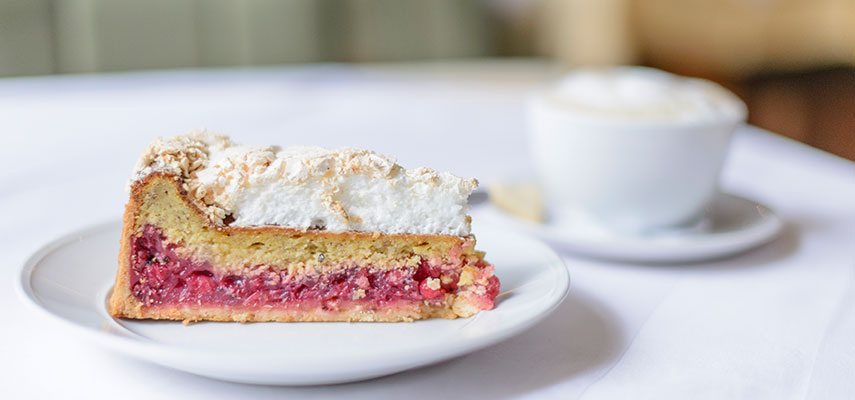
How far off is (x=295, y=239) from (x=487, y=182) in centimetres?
79

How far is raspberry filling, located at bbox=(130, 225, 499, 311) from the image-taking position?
1.04 metres

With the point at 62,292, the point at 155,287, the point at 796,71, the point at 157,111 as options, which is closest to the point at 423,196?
the point at 155,287

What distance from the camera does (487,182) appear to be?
178cm

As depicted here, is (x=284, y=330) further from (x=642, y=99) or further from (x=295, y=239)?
(x=642, y=99)

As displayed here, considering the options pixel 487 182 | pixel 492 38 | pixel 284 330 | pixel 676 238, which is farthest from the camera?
pixel 492 38

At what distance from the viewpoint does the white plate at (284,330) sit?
798 mm

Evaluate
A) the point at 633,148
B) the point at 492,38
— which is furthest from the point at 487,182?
the point at 492,38

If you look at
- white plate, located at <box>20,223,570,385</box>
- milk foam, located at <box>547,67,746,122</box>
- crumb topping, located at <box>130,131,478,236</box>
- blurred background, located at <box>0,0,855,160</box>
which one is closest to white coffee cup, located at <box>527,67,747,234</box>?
milk foam, located at <box>547,67,746,122</box>

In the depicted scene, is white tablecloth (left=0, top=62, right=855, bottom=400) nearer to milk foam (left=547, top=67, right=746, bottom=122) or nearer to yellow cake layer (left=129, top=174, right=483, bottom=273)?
yellow cake layer (left=129, top=174, right=483, bottom=273)

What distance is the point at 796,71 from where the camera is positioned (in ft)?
16.4

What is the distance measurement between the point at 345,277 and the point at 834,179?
137 cm

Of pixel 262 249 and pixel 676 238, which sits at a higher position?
pixel 262 249

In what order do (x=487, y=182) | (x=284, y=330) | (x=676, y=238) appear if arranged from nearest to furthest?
(x=284, y=330) → (x=676, y=238) → (x=487, y=182)

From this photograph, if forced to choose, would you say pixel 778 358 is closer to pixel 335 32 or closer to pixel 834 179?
pixel 834 179
